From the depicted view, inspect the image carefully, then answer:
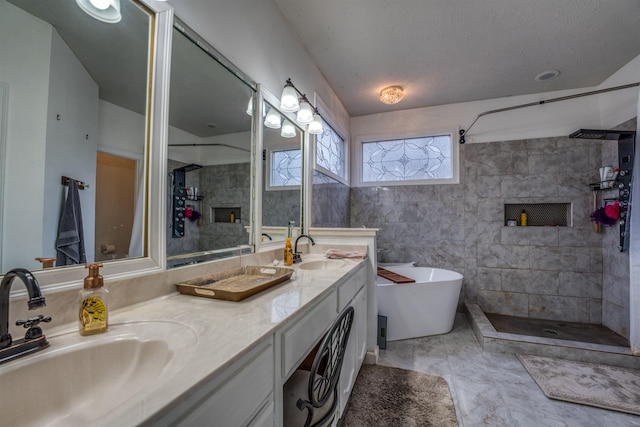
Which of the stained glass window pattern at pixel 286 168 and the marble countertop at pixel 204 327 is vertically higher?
the stained glass window pattern at pixel 286 168

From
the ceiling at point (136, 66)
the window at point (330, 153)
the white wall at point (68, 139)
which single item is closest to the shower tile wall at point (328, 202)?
the window at point (330, 153)

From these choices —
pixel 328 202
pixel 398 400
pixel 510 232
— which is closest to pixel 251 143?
pixel 328 202

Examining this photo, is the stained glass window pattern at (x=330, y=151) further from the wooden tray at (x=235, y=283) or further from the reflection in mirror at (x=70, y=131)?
the reflection in mirror at (x=70, y=131)

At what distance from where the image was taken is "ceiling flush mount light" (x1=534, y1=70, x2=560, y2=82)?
274cm

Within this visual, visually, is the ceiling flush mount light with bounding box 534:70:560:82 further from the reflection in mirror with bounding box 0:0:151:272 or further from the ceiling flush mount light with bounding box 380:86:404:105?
the reflection in mirror with bounding box 0:0:151:272

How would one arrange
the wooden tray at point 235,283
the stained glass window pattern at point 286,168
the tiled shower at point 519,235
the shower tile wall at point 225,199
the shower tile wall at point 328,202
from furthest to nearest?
1. the tiled shower at point 519,235
2. the shower tile wall at point 328,202
3. the stained glass window pattern at point 286,168
4. the shower tile wall at point 225,199
5. the wooden tray at point 235,283

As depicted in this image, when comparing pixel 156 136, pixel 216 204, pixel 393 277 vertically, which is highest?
pixel 156 136

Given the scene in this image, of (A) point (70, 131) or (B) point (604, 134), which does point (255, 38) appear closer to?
(A) point (70, 131)

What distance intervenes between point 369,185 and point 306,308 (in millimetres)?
2990

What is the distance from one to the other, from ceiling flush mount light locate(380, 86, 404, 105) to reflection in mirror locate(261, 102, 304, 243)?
140 cm

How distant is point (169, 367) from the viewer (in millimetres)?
557

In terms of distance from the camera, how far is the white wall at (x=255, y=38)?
1.28 meters

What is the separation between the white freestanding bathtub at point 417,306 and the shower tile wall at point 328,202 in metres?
0.90

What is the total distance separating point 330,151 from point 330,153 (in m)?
0.02
